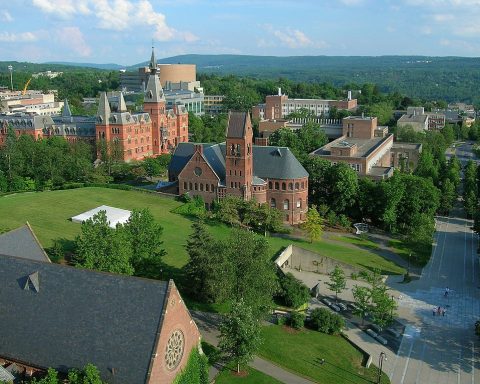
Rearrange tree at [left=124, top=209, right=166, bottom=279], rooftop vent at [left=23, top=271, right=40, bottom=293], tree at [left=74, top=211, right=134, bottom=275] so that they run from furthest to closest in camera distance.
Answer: tree at [left=124, top=209, right=166, bottom=279]
tree at [left=74, top=211, right=134, bottom=275]
rooftop vent at [left=23, top=271, right=40, bottom=293]

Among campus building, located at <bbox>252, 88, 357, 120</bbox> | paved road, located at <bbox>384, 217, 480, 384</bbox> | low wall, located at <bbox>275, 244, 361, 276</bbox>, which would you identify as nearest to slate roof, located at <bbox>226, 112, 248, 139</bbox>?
low wall, located at <bbox>275, 244, 361, 276</bbox>

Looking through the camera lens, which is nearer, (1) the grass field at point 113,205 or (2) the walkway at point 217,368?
(2) the walkway at point 217,368

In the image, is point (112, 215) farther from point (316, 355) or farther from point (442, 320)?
point (442, 320)

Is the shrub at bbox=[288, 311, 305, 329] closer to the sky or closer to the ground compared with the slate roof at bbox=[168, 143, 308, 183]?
closer to the ground

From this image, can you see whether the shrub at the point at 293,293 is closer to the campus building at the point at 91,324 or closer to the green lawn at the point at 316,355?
the green lawn at the point at 316,355

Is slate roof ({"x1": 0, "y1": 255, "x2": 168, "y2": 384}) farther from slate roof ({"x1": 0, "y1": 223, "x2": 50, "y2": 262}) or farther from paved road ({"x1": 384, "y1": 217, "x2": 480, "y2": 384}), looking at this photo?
paved road ({"x1": 384, "y1": 217, "x2": 480, "y2": 384})

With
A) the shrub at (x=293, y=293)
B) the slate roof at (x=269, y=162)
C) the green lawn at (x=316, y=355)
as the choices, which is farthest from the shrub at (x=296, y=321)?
the slate roof at (x=269, y=162)

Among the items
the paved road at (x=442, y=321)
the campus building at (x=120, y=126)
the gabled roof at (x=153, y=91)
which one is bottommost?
the paved road at (x=442, y=321)
